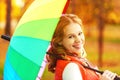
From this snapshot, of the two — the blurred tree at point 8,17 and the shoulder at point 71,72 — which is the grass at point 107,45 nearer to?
the blurred tree at point 8,17

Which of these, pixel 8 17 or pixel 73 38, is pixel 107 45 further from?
pixel 73 38

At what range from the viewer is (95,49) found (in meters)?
13.1

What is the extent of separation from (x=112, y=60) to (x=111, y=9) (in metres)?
1.45

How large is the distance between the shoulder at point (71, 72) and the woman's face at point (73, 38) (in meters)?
0.13

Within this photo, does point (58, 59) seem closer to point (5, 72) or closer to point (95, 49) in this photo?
point (5, 72)

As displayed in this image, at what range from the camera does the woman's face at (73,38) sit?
316cm

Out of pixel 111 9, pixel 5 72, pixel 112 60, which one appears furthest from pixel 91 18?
pixel 5 72

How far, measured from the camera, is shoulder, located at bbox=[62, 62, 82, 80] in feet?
9.86

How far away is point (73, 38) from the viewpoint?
3.17 metres

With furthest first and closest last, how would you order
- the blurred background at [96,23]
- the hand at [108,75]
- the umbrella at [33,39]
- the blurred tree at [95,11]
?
the blurred tree at [95,11], the blurred background at [96,23], the hand at [108,75], the umbrella at [33,39]

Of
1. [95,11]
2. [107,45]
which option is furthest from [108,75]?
[107,45]

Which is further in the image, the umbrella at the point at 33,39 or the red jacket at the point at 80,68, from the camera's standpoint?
the red jacket at the point at 80,68

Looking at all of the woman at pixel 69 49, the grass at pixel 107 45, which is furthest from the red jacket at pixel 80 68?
the grass at pixel 107 45

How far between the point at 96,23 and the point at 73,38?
1022 centimetres
